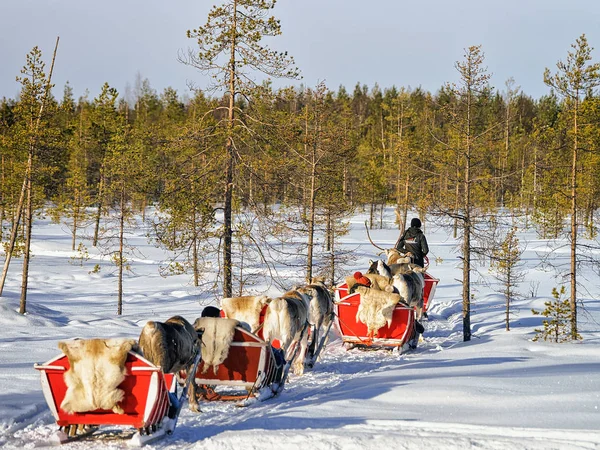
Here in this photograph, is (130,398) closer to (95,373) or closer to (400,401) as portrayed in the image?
(95,373)

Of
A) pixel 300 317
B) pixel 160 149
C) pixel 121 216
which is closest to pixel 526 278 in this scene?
pixel 121 216

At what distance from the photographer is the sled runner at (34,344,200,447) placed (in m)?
6.00

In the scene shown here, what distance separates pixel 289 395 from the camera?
8742 millimetres

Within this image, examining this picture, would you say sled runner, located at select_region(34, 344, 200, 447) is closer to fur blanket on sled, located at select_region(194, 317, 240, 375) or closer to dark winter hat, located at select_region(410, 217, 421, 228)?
fur blanket on sled, located at select_region(194, 317, 240, 375)

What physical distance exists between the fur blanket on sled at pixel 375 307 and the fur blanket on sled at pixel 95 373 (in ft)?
21.1

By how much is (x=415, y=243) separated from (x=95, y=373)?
41.9 feet

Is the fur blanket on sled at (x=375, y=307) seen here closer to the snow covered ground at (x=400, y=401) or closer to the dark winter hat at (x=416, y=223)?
the snow covered ground at (x=400, y=401)

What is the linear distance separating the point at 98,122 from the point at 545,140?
35.9 meters

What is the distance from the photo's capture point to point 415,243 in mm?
17812

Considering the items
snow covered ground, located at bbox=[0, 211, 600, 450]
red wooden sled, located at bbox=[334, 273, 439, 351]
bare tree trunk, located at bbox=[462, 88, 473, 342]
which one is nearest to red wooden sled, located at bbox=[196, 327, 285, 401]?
snow covered ground, located at bbox=[0, 211, 600, 450]

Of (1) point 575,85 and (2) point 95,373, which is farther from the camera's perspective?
(1) point 575,85

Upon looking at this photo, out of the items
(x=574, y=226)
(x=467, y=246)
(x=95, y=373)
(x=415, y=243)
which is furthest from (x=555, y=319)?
(x=95, y=373)

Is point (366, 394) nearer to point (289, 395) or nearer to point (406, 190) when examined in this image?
point (289, 395)

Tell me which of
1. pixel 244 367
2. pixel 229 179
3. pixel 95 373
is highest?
pixel 229 179
